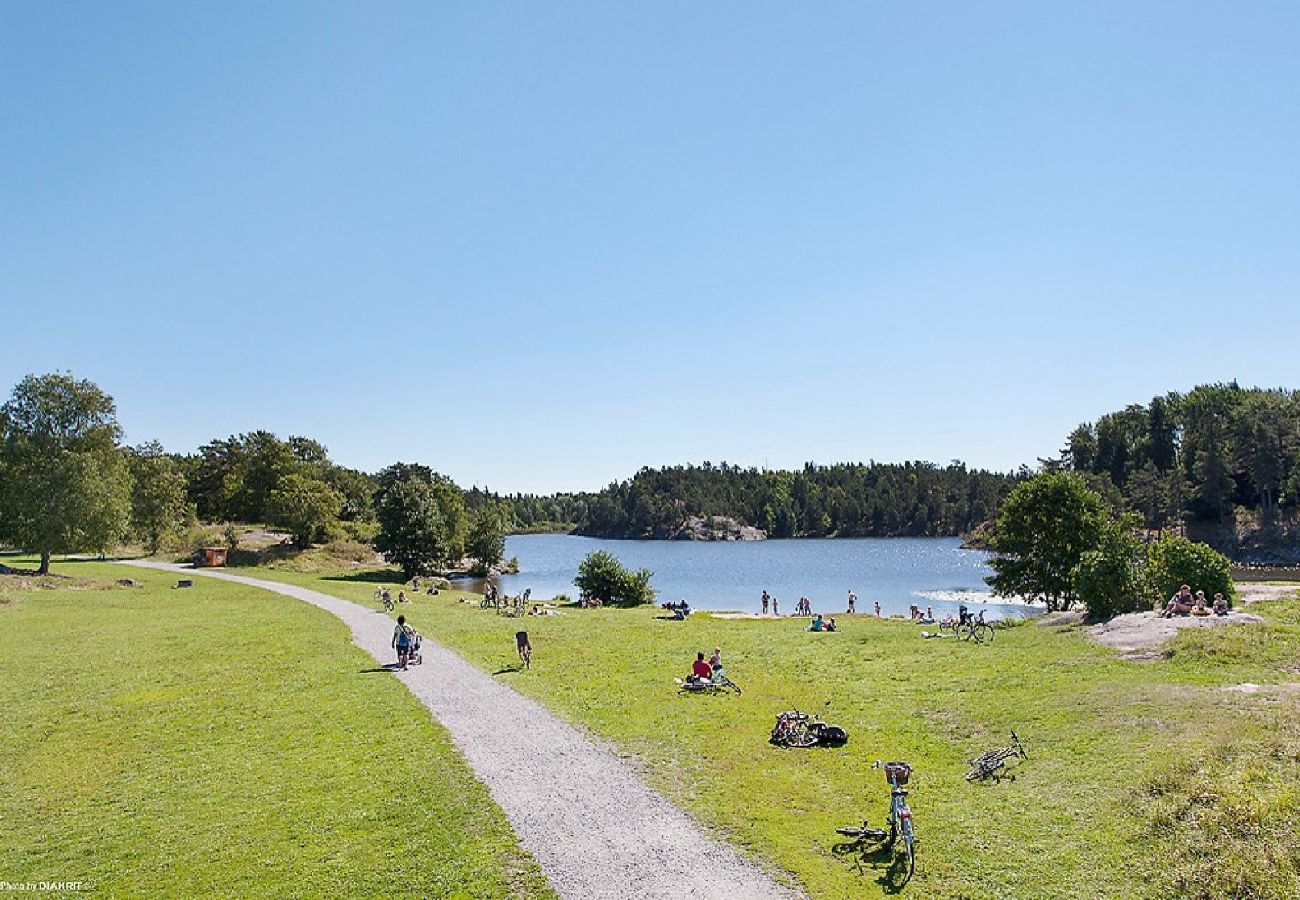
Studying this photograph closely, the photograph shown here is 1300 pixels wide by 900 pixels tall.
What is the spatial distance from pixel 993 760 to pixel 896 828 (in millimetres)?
4449

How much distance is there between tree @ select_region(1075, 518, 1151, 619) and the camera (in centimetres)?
3378

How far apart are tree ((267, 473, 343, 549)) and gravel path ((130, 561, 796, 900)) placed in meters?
65.4

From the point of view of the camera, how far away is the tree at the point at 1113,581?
33.8 metres

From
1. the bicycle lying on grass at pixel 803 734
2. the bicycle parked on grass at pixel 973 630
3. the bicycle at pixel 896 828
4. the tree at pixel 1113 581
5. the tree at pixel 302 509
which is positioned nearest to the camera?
the bicycle at pixel 896 828

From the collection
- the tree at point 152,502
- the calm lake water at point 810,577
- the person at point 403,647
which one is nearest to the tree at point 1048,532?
the calm lake water at point 810,577

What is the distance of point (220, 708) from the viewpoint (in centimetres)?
2288

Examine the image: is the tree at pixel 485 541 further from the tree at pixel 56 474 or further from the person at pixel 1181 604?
the person at pixel 1181 604

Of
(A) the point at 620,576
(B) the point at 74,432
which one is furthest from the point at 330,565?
(A) the point at 620,576

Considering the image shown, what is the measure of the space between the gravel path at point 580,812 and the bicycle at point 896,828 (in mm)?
2135

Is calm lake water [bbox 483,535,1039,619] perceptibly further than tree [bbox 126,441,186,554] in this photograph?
No

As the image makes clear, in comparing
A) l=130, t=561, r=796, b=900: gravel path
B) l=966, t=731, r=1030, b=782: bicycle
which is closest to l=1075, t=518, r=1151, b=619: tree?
l=966, t=731, r=1030, b=782: bicycle

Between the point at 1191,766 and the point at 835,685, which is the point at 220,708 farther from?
the point at 1191,766

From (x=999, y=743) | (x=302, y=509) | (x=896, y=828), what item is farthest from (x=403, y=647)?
(x=302, y=509)

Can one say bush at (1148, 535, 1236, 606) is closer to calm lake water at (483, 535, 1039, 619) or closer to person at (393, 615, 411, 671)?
calm lake water at (483, 535, 1039, 619)
